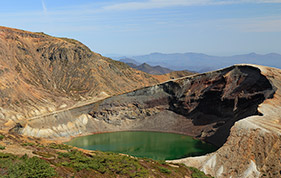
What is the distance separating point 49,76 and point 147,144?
158 feet

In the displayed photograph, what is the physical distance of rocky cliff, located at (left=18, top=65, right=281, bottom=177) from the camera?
31.3 metres

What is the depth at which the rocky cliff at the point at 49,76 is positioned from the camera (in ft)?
213

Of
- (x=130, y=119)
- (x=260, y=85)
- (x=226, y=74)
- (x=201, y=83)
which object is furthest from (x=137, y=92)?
(x=260, y=85)

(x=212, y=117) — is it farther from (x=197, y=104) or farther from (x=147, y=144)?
(x=147, y=144)

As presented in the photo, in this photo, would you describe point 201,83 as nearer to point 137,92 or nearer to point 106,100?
point 137,92

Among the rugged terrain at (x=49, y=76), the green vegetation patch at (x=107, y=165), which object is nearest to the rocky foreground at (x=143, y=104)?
the rugged terrain at (x=49, y=76)

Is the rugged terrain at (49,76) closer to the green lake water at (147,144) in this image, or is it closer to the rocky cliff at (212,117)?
the rocky cliff at (212,117)

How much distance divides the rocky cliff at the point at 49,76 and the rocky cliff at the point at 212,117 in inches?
385

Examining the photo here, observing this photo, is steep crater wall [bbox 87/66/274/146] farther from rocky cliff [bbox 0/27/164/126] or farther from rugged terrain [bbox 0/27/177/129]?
rugged terrain [bbox 0/27/177/129]

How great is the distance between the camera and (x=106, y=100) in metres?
64.6

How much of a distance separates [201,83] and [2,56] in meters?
54.7

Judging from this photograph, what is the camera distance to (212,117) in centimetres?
5616

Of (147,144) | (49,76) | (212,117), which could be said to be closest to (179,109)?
(212,117)

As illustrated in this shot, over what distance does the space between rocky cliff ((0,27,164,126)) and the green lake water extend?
17.3 meters
